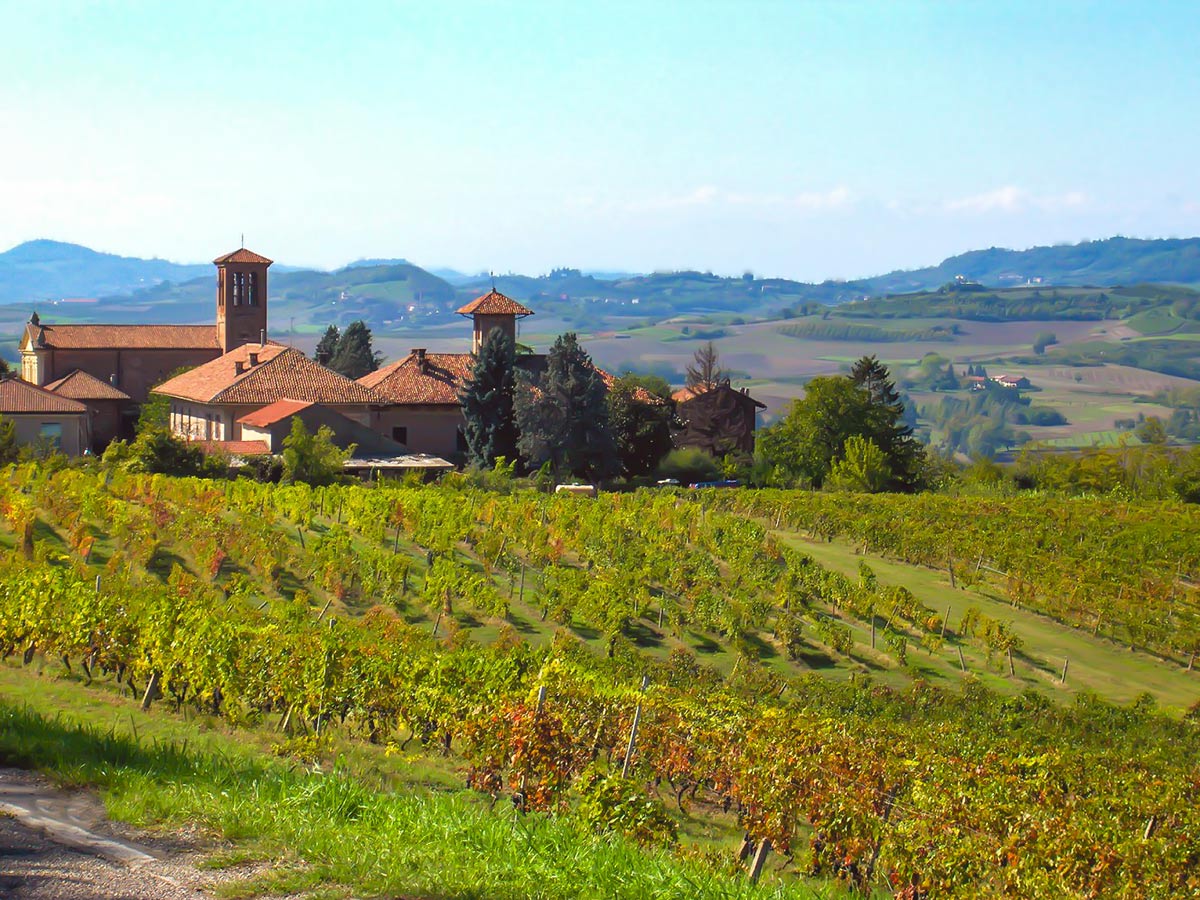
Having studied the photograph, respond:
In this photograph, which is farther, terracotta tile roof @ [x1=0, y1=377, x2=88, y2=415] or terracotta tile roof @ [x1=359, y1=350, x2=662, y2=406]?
terracotta tile roof @ [x1=359, y1=350, x2=662, y2=406]

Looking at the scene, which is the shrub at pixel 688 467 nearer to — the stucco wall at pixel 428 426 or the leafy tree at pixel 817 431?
the leafy tree at pixel 817 431

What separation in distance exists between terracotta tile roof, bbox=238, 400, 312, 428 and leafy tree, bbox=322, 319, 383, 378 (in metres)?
23.8

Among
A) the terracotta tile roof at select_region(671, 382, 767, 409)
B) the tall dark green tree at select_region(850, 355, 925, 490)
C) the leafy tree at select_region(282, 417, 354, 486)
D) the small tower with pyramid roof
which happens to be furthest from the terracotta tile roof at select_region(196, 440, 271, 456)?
the tall dark green tree at select_region(850, 355, 925, 490)

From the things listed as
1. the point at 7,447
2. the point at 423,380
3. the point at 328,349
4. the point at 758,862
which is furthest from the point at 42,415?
the point at 758,862

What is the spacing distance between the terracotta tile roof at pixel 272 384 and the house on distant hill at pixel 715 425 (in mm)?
15212

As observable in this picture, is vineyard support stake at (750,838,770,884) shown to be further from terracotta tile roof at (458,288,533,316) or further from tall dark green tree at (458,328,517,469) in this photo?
terracotta tile roof at (458,288,533,316)

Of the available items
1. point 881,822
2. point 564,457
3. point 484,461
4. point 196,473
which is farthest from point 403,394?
point 881,822

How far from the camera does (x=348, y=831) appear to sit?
25.5 ft

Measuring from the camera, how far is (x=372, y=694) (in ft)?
44.3

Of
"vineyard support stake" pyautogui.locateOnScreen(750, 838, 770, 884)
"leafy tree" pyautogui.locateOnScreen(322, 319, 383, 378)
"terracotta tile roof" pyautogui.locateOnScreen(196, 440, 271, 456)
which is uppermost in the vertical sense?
"leafy tree" pyautogui.locateOnScreen(322, 319, 383, 378)

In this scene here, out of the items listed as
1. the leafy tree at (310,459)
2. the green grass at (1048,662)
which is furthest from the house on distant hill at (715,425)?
the green grass at (1048,662)

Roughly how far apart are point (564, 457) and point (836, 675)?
29222 mm

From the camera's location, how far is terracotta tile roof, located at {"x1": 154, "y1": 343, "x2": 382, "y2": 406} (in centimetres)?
5512

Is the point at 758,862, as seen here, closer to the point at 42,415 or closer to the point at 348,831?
the point at 348,831
